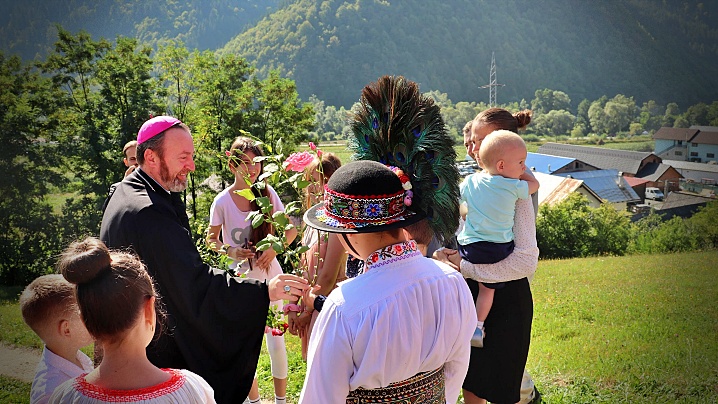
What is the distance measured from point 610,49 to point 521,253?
56.7 m

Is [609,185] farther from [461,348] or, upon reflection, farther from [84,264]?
[84,264]

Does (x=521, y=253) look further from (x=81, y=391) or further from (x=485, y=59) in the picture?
(x=485, y=59)

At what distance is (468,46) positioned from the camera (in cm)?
6925

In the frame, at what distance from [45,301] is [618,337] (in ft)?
23.0

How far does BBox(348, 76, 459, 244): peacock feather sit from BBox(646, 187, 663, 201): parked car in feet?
94.5

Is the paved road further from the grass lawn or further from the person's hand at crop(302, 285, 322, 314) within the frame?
the person's hand at crop(302, 285, 322, 314)

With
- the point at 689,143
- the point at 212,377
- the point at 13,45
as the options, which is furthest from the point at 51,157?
the point at 689,143

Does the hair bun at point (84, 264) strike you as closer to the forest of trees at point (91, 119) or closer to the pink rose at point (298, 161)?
the pink rose at point (298, 161)

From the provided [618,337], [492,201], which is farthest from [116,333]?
[618,337]

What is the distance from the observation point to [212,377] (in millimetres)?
2797

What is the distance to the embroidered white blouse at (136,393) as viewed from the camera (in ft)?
5.58

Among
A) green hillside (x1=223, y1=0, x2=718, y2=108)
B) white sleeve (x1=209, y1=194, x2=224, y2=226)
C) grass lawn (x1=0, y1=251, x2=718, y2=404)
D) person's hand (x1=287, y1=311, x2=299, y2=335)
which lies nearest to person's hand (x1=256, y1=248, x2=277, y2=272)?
white sleeve (x1=209, y1=194, x2=224, y2=226)

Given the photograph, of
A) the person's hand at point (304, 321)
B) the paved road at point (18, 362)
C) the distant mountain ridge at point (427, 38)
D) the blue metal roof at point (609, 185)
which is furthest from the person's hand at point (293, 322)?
the distant mountain ridge at point (427, 38)

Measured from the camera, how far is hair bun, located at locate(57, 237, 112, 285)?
1.77m
